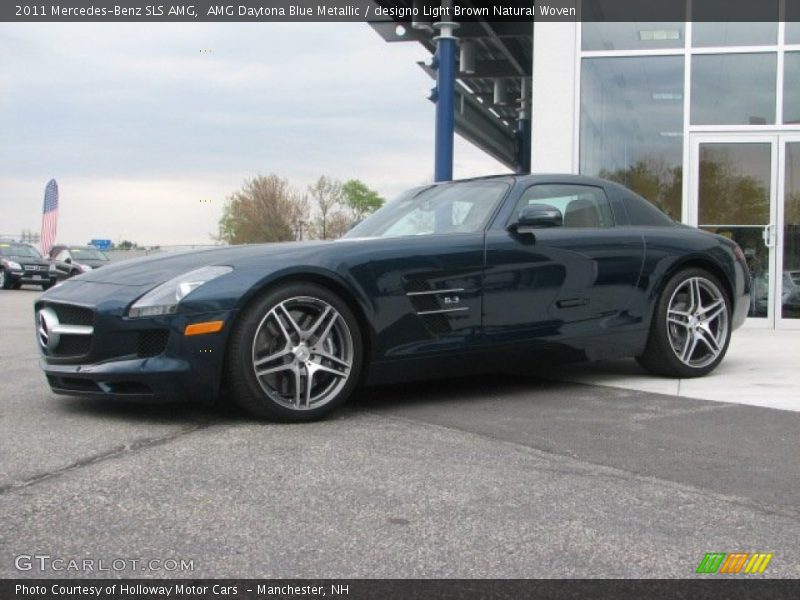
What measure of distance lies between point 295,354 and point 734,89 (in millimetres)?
7768

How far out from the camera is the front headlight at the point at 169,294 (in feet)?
13.9

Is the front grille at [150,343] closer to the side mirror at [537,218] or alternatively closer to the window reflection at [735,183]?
the side mirror at [537,218]

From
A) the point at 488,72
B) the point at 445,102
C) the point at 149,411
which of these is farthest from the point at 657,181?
the point at 488,72

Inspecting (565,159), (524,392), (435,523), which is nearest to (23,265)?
(565,159)

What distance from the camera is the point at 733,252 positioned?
20.3 feet

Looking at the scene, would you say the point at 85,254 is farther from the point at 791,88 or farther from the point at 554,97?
the point at 791,88

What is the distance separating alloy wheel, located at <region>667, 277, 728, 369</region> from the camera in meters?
5.88

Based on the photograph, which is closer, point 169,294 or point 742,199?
point 169,294

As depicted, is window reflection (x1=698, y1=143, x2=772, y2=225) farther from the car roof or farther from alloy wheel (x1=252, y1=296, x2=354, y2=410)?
alloy wheel (x1=252, y1=296, x2=354, y2=410)

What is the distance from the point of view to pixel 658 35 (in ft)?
34.9

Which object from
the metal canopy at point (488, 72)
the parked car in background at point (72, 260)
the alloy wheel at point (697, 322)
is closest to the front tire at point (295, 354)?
the alloy wheel at point (697, 322)

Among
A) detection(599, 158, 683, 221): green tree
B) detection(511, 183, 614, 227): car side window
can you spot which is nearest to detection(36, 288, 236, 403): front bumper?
detection(511, 183, 614, 227): car side window

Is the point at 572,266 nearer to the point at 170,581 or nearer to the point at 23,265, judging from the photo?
the point at 170,581

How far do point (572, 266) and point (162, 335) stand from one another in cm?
240
